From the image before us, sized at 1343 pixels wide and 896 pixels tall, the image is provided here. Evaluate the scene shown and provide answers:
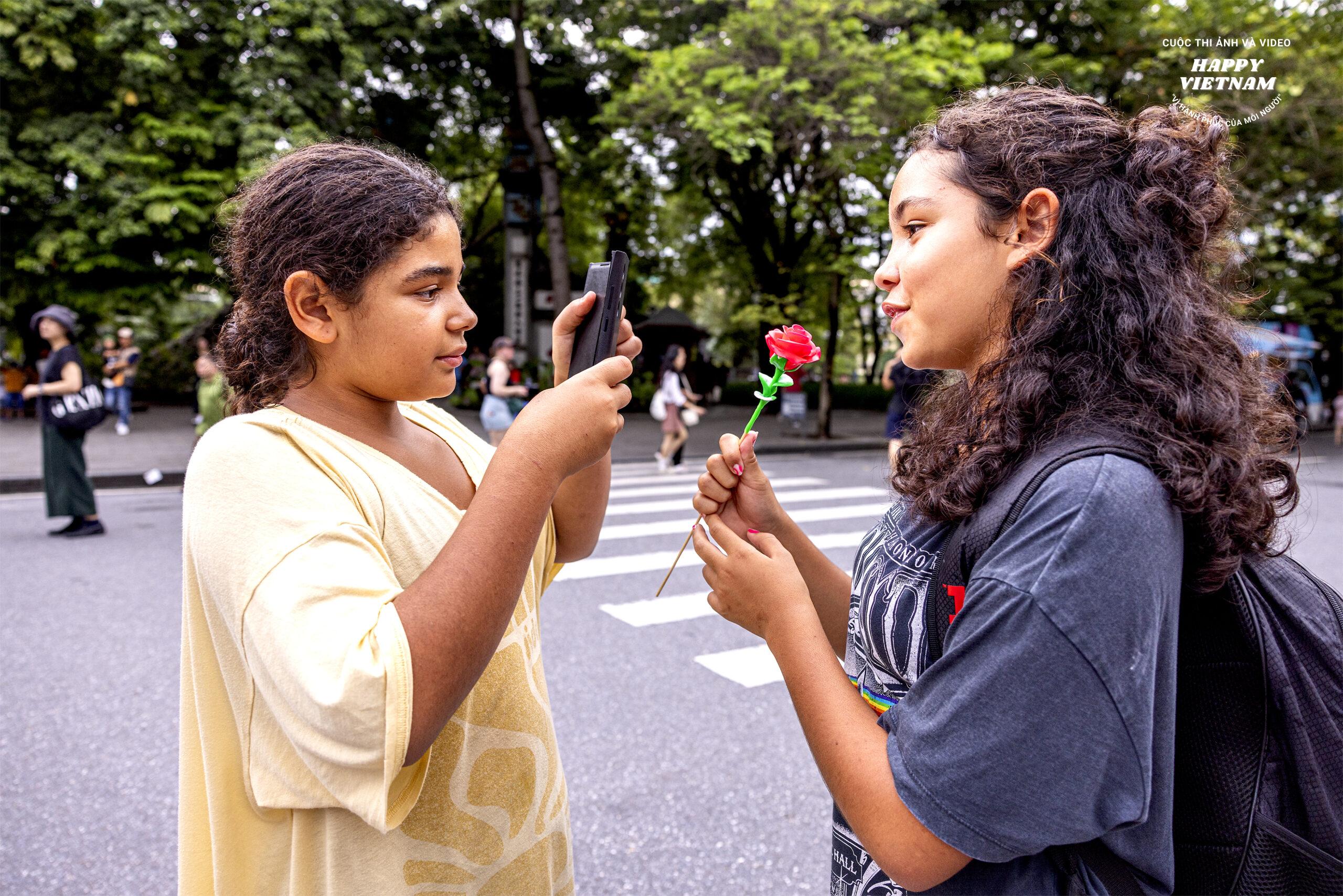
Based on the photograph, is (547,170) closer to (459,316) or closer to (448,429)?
(448,429)

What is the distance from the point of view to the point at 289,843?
116 cm

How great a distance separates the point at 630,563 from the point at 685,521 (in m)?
1.71

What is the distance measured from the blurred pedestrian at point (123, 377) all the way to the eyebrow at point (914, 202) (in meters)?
16.9

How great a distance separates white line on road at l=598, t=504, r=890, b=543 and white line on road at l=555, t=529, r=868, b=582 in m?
0.35

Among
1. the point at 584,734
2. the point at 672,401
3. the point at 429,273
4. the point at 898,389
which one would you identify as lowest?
the point at 672,401

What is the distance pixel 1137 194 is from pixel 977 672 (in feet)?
1.99

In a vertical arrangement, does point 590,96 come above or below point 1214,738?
above

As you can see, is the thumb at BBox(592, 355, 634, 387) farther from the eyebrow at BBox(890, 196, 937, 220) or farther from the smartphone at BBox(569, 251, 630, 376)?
the eyebrow at BBox(890, 196, 937, 220)

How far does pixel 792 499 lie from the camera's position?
963 centimetres

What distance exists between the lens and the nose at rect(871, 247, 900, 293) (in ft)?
4.10

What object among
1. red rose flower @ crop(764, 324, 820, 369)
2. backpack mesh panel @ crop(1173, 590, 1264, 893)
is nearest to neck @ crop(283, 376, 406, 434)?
red rose flower @ crop(764, 324, 820, 369)

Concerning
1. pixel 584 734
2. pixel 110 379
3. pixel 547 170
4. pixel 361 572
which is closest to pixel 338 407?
pixel 361 572

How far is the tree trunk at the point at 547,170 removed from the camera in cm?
1591

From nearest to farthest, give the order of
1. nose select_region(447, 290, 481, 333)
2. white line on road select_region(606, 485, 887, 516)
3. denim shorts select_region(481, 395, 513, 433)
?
nose select_region(447, 290, 481, 333), white line on road select_region(606, 485, 887, 516), denim shorts select_region(481, 395, 513, 433)
